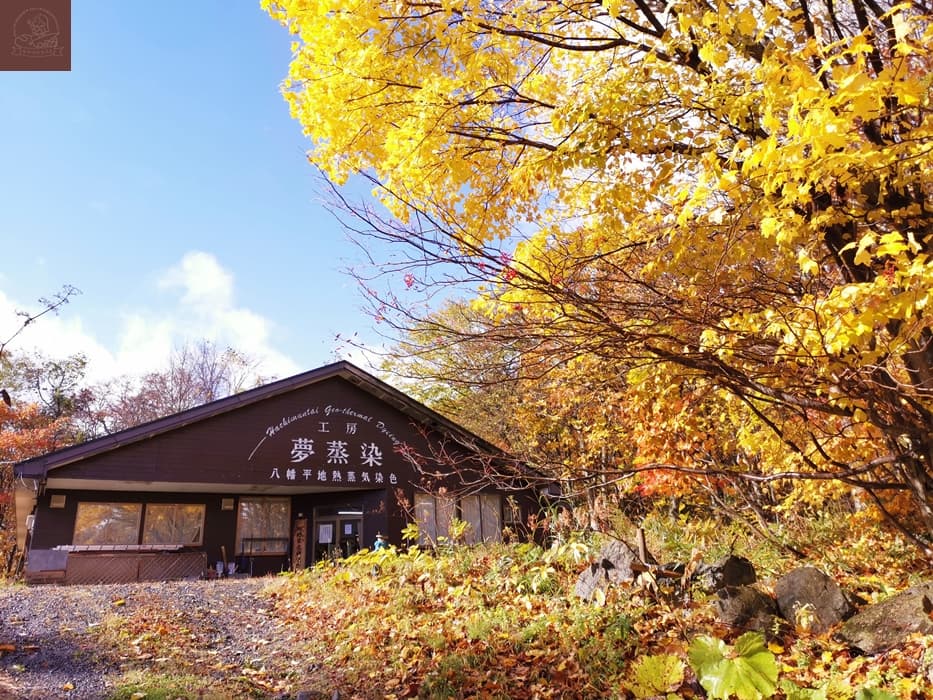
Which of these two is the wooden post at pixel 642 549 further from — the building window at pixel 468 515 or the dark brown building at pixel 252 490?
the building window at pixel 468 515

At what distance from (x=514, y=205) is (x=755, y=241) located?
2.33m

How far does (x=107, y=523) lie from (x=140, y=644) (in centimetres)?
1212

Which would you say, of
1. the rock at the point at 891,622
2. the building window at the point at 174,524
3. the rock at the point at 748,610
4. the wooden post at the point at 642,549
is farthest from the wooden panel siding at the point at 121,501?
the rock at the point at 891,622

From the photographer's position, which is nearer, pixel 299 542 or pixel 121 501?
pixel 121 501

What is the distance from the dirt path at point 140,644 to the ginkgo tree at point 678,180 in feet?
15.3

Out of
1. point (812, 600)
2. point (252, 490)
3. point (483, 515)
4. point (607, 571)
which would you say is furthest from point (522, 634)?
point (252, 490)

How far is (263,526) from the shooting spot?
19.9m

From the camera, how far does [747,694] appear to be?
286 centimetres

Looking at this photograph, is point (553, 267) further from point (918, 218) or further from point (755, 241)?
point (918, 218)

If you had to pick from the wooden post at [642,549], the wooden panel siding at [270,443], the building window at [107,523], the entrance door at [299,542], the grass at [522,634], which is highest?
the wooden panel siding at [270,443]

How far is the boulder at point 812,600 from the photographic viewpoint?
5.97m

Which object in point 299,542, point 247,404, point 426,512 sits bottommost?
point 299,542

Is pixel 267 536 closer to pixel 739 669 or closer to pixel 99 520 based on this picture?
pixel 99 520

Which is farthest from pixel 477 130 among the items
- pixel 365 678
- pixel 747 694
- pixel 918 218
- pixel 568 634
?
pixel 365 678
